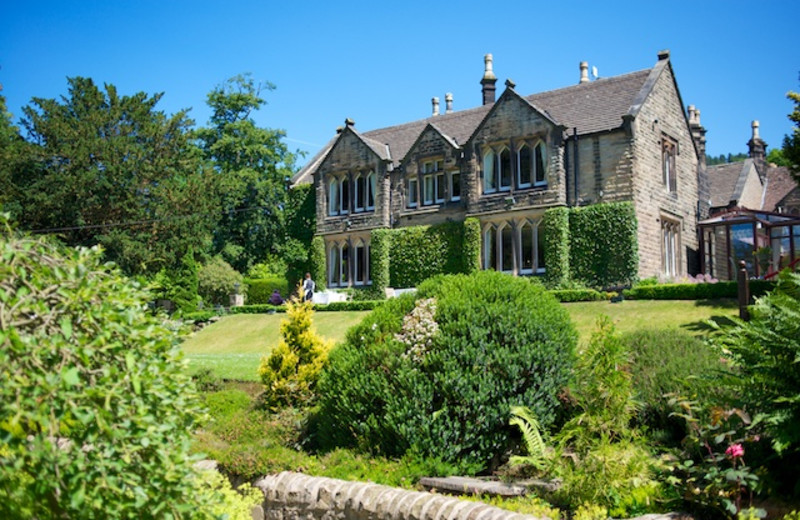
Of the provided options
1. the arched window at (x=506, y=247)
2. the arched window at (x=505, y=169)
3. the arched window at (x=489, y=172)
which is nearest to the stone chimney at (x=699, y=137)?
the arched window at (x=505, y=169)

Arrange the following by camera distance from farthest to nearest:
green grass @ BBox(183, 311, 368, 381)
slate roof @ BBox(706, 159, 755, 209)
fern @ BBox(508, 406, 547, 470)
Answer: slate roof @ BBox(706, 159, 755, 209) < green grass @ BBox(183, 311, 368, 381) < fern @ BBox(508, 406, 547, 470)

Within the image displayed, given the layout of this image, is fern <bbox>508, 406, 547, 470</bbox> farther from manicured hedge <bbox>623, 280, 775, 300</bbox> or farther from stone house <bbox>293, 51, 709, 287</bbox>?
stone house <bbox>293, 51, 709, 287</bbox>

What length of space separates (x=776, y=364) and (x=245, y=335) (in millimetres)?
23071

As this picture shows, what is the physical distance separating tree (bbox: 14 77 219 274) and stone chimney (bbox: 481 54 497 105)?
1837cm

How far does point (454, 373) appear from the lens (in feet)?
30.7

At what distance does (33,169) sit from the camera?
43.6 meters

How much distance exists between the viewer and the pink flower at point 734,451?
21.9 feet

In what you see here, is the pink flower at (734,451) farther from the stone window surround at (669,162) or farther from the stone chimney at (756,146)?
the stone chimney at (756,146)

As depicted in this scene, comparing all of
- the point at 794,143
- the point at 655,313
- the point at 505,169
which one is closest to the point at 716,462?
the point at 794,143

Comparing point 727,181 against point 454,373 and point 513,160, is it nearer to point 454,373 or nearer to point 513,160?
point 513,160

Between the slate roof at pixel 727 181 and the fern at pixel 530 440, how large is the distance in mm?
34292

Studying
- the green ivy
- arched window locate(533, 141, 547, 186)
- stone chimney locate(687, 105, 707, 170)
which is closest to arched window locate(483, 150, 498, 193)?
arched window locate(533, 141, 547, 186)

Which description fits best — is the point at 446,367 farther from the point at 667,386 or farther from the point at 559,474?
the point at 667,386

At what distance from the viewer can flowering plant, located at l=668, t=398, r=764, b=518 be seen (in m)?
6.71
